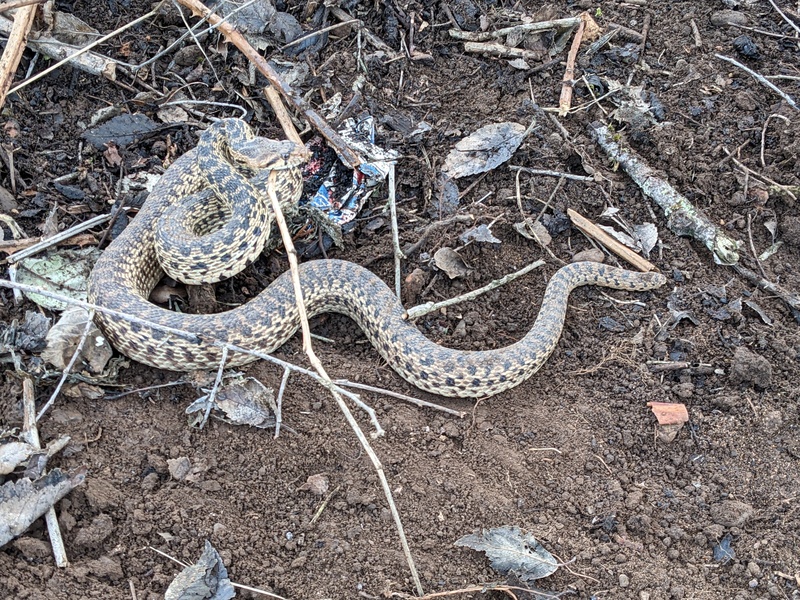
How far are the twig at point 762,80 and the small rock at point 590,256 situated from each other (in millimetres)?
2677

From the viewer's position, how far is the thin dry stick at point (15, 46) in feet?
20.9

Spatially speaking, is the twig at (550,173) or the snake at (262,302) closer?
the snake at (262,302)

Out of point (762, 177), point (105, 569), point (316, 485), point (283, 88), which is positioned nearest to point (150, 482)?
point (105, 569)

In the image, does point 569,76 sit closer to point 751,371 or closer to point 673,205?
point 673,205

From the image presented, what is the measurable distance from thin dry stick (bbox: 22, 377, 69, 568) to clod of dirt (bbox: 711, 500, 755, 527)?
4.49m

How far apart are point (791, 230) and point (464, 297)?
127 inches

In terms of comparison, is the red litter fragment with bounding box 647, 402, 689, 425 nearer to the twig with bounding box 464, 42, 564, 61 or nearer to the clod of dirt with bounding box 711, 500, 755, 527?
the clod of dirt with bounding box 711, 500, 755, 527

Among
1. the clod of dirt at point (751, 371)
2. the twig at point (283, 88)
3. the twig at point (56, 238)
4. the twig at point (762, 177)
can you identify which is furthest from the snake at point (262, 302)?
the twig at point (762, 177)

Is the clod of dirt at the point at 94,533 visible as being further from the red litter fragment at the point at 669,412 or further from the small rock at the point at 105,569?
the red litter fragment at the point at 669,412

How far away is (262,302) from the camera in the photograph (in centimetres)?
613

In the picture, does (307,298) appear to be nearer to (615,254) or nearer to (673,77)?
(615,254)

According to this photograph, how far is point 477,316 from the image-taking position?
6.36 metres

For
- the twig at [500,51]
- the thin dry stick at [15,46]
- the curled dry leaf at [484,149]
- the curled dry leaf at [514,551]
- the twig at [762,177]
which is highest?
the thin dry stick at [15,46]

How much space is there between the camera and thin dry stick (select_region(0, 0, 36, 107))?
638 centimetres
